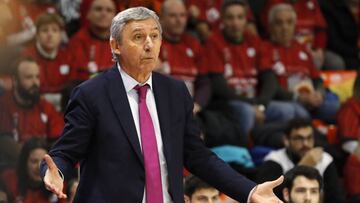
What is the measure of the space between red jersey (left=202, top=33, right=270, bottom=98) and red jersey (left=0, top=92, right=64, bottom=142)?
153cm

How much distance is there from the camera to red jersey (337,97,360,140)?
7582 millimetres

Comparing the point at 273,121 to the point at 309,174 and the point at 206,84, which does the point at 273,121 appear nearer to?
the point at 206,84


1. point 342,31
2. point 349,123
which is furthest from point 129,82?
point 342,31

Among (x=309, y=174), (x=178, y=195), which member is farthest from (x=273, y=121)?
(x=178, y=195)

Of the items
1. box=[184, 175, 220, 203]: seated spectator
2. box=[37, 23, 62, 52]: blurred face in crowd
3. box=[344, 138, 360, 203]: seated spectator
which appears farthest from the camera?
box=[344, 138, 360, 203]: seated spectator

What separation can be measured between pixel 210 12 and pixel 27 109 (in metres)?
2.34

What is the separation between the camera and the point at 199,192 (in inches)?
230

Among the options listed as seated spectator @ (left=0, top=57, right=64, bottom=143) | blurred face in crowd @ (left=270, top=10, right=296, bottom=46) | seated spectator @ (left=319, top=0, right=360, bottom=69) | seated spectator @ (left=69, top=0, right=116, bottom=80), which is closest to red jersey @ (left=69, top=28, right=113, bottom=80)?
seated spectator @ (left=69, top=0, right=116, bottom=80)

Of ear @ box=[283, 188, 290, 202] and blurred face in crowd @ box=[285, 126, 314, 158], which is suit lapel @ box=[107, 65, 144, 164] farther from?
blurred face in crowd @ box=[285, 126, 314, 158]

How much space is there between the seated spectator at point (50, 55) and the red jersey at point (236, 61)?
1.24 meters

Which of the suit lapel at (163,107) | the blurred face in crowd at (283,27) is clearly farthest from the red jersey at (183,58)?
the suit lapel at (163,107)

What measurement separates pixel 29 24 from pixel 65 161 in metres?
3.84

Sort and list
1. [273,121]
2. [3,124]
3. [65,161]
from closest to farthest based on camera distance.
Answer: [65,161] → [3,124] → [273,121]

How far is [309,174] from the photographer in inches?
239
